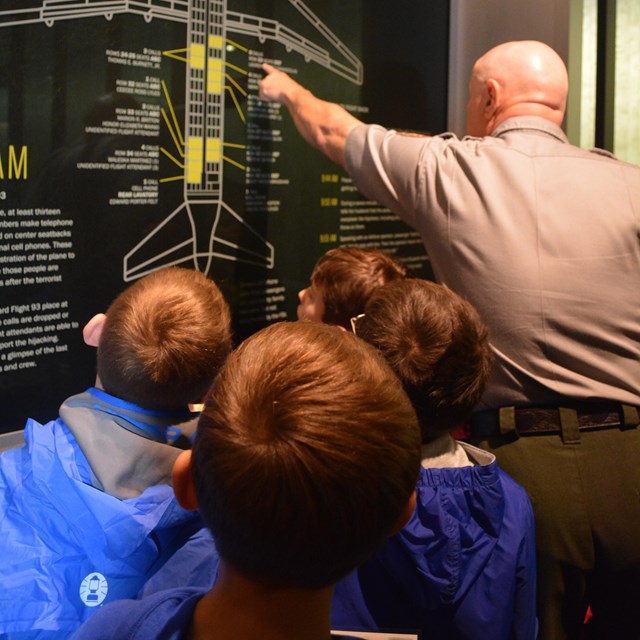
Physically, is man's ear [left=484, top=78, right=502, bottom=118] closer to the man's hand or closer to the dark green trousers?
the man's hand

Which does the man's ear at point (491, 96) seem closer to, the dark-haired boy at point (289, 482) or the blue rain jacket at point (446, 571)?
the blue rain jacket at point (446, 571)

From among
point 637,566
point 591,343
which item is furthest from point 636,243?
point 637,566

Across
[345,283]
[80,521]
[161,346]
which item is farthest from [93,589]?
[345,283]

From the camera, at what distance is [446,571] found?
1.41 meters

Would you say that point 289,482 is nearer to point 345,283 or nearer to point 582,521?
point 345,283

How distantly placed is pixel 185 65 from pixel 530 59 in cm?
87

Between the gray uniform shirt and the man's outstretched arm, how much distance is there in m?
0.25

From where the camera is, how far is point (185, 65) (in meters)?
2.20

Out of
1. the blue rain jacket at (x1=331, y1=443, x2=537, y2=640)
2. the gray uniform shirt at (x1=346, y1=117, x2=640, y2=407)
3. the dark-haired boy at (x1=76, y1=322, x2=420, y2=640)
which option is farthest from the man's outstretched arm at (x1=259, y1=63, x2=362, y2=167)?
the dark-haired boy at (x1=76, y1=322, x2=420, y2=640)

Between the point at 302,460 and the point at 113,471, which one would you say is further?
the point at 113,471

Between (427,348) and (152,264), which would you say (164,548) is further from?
(152,264)

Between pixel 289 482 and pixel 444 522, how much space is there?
67cm

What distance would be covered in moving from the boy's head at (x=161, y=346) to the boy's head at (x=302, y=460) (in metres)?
0.51

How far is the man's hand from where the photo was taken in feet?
7.83
